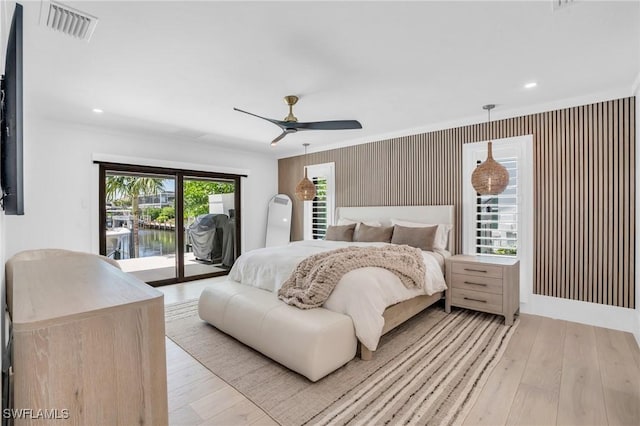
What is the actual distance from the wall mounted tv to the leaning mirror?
5.01 metres

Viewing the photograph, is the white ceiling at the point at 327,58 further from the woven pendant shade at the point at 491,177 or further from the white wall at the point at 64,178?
the woven pendant shade at the point at 491,177

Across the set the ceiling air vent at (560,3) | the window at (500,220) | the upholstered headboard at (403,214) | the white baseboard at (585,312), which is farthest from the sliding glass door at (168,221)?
the ceiling air vent at (560,3)

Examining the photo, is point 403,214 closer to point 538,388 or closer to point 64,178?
point 538,388

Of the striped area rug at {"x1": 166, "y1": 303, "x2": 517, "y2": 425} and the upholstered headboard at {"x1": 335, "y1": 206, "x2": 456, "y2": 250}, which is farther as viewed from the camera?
the upholstered headboard at {"x1": 335, "y1": 206, "x2": 456, "y2": 250}

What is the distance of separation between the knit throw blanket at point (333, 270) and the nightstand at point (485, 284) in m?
0.64

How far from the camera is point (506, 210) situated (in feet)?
12.6

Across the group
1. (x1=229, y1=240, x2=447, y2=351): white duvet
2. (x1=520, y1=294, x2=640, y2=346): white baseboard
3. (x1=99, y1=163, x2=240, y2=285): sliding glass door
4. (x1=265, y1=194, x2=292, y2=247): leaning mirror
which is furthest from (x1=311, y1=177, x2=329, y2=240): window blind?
(x1=520, y1=294, x2=640, y2=346): white baseboard

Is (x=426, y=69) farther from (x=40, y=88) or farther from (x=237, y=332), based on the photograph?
(x=40, y=88)

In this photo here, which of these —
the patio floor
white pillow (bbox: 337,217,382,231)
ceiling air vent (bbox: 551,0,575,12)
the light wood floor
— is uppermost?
ceiling air vent (bbox: 551,0,575,12)

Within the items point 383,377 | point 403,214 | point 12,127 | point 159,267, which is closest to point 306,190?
point 403,214

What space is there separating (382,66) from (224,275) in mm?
4633

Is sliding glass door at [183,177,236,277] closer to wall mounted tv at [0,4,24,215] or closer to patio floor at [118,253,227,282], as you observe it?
patio floor at [118,253,227,282]

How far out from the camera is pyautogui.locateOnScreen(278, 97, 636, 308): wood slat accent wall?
3.09 m

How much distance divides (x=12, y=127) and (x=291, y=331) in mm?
1891
